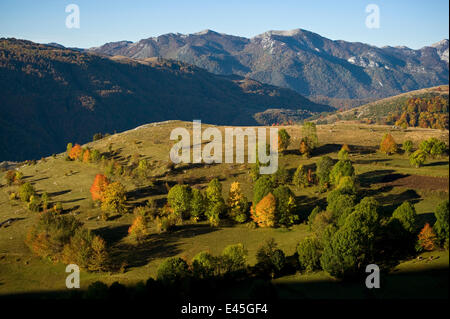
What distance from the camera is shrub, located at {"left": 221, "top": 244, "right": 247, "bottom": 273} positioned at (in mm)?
62906

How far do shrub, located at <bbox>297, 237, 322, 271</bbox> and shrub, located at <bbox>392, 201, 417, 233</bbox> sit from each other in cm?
1616

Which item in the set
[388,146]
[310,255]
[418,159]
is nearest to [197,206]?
[310,255]

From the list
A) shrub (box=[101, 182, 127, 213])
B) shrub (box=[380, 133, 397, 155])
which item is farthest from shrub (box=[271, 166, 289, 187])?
shrub (box=[101, 182, 127, 213])

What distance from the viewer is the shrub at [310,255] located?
63.0 metres

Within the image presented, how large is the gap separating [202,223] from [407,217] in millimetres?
50911

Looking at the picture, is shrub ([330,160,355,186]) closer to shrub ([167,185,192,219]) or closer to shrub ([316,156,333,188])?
shrub ([316,156,333,188])

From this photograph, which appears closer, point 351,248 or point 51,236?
point 351,248

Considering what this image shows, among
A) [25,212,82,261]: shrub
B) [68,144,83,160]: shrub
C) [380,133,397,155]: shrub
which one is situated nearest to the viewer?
[25,212,82,261]: shrub

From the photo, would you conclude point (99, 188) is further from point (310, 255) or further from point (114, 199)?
point (310, 255)

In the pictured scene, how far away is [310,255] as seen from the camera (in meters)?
63.6

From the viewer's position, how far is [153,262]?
74.0m

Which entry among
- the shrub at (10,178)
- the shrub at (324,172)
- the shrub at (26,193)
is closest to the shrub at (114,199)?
the shrub at (26,193)

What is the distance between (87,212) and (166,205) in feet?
82.8

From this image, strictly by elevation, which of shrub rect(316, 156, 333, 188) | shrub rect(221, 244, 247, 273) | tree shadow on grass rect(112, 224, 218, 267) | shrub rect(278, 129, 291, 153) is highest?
shrub rect(278, 129, 291, 153)
